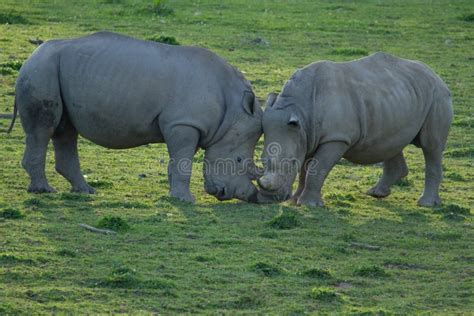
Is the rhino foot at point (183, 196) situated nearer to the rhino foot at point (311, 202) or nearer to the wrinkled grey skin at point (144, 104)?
the wrinkled grey skin at point (144, 104)

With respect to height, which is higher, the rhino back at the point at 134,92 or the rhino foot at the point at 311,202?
the rhino back at the point at 134,92

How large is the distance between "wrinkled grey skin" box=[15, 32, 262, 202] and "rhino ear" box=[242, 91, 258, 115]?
0.03 feet

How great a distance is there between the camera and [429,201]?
13.5m

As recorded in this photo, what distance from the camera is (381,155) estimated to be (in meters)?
13.4

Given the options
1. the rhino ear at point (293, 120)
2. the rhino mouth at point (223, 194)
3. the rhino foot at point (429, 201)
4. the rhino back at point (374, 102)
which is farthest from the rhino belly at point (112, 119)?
the rhino foot at point (429, 201)

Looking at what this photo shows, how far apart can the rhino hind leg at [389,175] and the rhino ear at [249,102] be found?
177 centimetres

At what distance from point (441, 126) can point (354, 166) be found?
2024mm

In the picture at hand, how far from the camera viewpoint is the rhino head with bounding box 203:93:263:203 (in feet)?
42.6

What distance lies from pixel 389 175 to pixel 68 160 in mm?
3544

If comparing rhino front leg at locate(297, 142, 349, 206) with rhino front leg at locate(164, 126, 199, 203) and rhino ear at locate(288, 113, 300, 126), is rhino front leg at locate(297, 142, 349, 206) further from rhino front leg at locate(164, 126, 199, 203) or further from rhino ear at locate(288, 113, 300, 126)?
rhino front leg at locate(164, 126, 199, 203)

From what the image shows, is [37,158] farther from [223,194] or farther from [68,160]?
[223,194]

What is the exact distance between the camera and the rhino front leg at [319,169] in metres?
12.8

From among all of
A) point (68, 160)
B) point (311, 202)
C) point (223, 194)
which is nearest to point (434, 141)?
point (311, 202)

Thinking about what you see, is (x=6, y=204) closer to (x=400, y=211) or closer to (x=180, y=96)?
(x=180, y=96)
